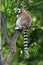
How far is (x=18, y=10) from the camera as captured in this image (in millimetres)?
3695

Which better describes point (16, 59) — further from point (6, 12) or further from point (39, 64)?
point (6, 12)

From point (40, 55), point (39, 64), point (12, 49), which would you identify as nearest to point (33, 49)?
point (12, 49)

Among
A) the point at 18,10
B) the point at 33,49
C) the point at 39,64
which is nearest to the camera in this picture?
the point at 18,10

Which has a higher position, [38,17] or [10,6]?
[10,6]

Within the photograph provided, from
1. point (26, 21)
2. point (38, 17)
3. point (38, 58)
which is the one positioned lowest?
point (38, 58)

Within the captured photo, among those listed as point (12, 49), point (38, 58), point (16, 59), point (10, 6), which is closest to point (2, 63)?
point (12, 49)

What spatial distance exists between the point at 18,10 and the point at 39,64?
2847 mm

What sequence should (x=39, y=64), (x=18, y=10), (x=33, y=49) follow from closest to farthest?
(x=18, y=10)
(x=33, y=49)
(x=39, y=64)

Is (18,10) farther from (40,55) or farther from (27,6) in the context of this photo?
(40,55)

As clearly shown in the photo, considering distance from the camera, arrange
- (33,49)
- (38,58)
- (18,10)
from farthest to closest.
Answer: (38,58) < (33,49) < (18,10)

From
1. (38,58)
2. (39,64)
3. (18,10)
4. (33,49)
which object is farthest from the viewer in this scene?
(38,58)

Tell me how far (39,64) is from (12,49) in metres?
2.66

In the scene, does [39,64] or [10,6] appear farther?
[39,64]

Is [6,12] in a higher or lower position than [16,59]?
higher
